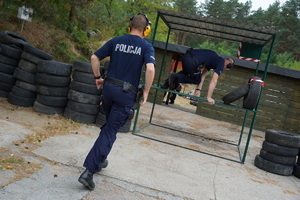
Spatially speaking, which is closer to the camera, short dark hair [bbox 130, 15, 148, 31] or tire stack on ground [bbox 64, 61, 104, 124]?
short dark hair [bbox 130, 15, 148, 31]


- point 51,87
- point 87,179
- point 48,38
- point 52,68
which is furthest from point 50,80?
point 48,38

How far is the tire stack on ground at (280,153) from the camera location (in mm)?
6434

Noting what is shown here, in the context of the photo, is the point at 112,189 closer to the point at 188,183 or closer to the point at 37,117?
the point at 188,183

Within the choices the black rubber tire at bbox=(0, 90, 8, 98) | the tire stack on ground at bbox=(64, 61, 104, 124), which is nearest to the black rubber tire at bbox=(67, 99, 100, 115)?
the tire stack on ground at bbox=(64, 61, 104, 124)

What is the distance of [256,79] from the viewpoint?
6.63 metres

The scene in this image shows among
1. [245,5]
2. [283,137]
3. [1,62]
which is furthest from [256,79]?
[245,5]

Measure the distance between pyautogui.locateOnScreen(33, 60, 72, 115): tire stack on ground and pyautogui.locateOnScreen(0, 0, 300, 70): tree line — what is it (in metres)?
2.67

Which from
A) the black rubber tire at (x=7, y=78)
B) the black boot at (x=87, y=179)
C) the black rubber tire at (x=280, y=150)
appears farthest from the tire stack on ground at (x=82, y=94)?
the black rubber tire at (x=280, y=150)

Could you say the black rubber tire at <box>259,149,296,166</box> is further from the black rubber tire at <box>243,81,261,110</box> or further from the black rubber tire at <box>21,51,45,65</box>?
the black rubber tire at <box>21,51,45,65</box>

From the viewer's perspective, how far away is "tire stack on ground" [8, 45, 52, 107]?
7.33 metres

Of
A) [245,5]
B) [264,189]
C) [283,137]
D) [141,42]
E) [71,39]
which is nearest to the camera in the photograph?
[141,42]

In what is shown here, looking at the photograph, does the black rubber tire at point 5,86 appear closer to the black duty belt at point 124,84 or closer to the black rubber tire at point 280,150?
the black duty belt at point 124,84

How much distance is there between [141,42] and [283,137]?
164 inches

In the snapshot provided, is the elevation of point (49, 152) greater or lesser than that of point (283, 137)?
lesser
